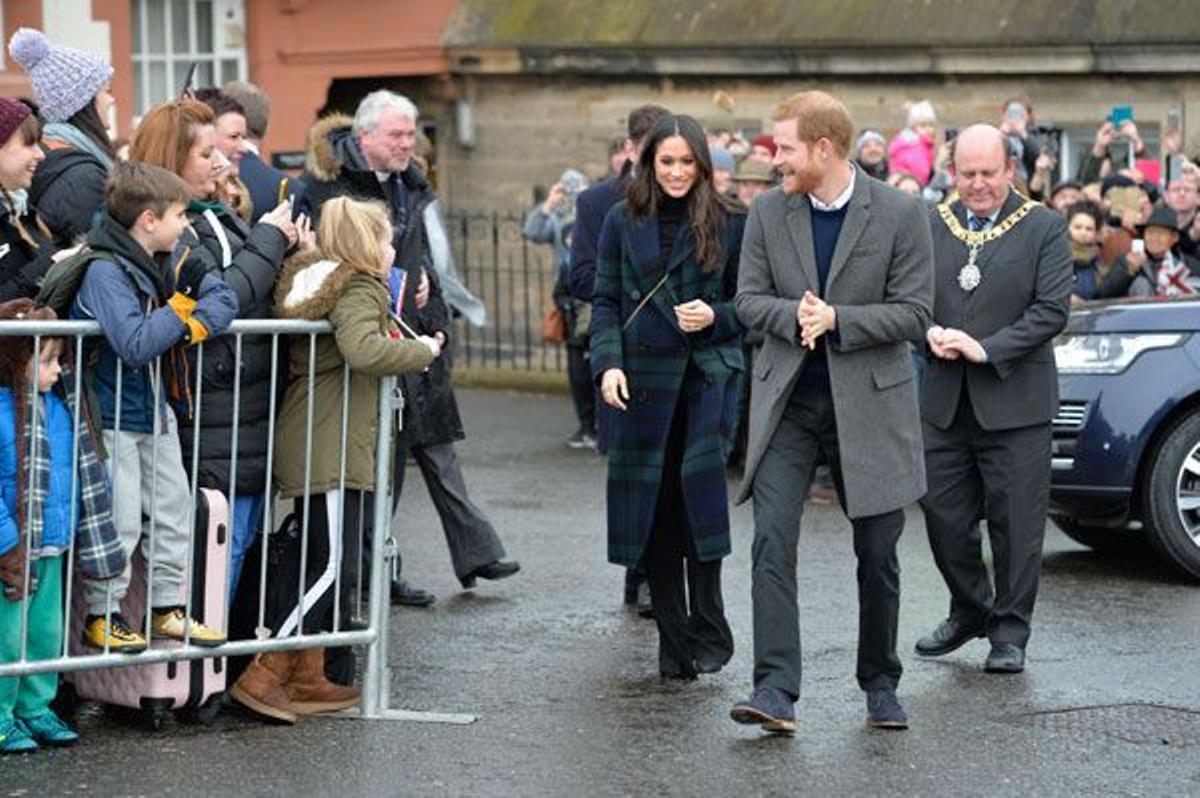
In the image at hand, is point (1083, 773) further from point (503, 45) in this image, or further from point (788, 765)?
point (503, 45)

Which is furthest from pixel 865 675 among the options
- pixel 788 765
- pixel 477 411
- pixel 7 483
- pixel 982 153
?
pixel 477 411

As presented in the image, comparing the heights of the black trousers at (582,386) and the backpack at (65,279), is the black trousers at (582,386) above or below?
below

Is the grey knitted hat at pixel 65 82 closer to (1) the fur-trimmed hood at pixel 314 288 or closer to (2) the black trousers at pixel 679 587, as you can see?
(1) the fur-trimmed hood at pixel 314 288

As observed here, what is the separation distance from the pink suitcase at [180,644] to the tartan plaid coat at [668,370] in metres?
1.61

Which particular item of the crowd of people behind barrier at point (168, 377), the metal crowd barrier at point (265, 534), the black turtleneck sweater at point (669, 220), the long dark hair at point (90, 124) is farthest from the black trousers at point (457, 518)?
the long dark hair at point (90, 124)

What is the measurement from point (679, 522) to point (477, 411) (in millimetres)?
9446

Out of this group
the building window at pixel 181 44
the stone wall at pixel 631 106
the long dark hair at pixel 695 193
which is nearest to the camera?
the long dark hair at pixel 695 193

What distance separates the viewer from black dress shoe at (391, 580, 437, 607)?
11.2 m

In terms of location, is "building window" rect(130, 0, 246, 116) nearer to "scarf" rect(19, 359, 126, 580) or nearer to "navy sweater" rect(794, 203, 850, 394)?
"navy sweater" rect(794, 203, 850, 394)

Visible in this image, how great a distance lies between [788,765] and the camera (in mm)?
8375

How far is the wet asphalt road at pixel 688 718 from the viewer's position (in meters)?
8.16

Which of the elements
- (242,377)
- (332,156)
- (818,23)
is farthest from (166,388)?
(818,23)

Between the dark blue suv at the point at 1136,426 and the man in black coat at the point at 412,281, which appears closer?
the man in black coat at the point at 412,281

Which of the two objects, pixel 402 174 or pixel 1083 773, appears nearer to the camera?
pixel 1083 773
